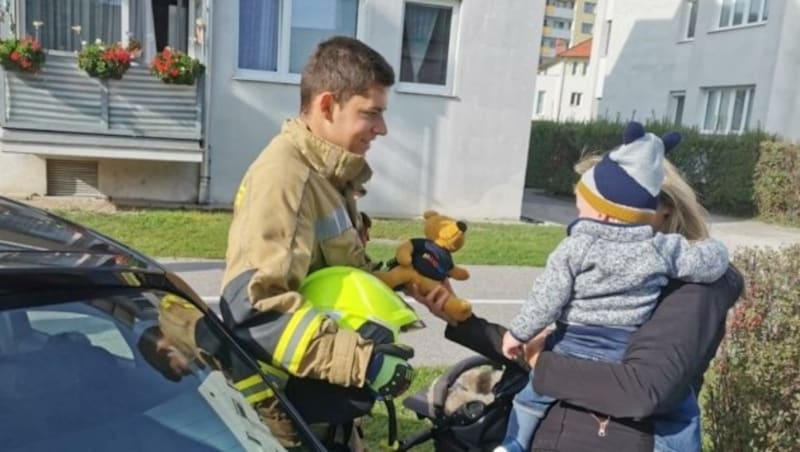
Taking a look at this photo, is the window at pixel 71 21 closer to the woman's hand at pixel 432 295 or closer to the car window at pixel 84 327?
the woman's hand at pixel 432 295

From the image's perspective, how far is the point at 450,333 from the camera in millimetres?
2193

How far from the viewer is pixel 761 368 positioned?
2.69 m

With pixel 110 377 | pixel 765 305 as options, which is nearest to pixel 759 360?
pixel 765 305

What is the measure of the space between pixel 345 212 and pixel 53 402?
0.87 metres

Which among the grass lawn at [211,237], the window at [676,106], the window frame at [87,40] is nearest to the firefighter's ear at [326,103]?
the grass lawn at [211,237]

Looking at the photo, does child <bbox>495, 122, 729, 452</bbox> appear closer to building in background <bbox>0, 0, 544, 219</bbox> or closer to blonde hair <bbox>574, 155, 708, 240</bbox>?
blonde hair <bbox>574, 155, 708, 240</bbox>

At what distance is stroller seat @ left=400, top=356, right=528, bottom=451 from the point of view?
2113 mm

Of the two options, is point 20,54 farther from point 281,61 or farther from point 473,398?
point 473,398

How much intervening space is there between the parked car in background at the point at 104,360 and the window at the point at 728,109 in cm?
1982

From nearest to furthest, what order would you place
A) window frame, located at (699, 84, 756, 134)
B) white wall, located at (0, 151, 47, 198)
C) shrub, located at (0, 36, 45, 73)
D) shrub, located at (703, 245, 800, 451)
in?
shrub, located at (703, 245, 800, 451), shrub, located at (0, 36, 45, 73), white wall, located at (0, 151, 47, 198), window frame, located at (699, 84, 756, 134)

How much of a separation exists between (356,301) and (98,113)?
9092 mm

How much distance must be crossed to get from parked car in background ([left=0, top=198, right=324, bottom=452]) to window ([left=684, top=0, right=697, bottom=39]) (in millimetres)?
23134

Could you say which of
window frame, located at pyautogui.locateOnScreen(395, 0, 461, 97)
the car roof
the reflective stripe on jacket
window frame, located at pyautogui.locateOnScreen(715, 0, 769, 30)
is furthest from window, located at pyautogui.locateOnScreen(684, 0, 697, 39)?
the car roof

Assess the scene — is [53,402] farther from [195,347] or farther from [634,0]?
[634,0]
